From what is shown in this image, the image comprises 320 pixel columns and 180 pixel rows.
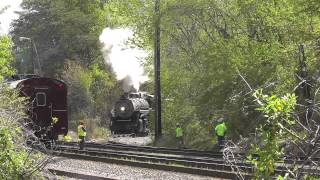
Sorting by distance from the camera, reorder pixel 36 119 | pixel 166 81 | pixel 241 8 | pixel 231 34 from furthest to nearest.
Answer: pixel 166 81 → pixel 231 34 → pixel 241 8 → pixel 36 119

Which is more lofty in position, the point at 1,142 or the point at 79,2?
the point at 79,2

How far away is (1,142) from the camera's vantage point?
339 inches

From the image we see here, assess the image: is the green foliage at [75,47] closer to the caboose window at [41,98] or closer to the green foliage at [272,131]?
the caboose window at [41,98]

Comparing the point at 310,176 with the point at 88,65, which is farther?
the point at 88,65

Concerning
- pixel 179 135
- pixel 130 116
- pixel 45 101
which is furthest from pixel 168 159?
pixel 130 116

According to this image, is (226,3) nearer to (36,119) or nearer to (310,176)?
(36,119)

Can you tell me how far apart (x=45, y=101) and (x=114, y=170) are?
24.2ft

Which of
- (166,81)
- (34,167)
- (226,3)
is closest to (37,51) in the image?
(166,81)

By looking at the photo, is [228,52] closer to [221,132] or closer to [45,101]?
[221,132]

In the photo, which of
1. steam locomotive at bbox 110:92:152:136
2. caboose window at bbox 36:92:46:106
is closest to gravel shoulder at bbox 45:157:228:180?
caboose window at bbox 36:92:46:106

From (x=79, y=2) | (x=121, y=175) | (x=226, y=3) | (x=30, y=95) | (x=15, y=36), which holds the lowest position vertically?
(x=121, y=175)

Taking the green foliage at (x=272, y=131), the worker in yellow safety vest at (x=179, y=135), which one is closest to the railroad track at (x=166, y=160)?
the worker in yellow safety vest at (x=179, y=135)

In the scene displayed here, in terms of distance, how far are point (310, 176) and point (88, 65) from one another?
1818 inches

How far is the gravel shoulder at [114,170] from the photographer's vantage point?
1347 cm
